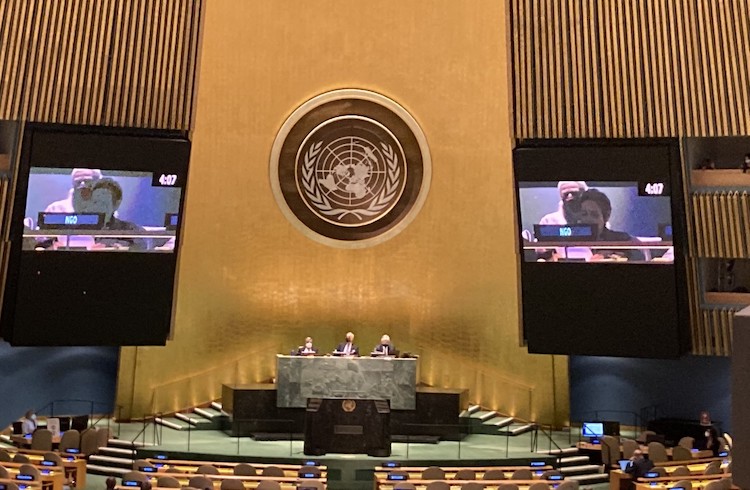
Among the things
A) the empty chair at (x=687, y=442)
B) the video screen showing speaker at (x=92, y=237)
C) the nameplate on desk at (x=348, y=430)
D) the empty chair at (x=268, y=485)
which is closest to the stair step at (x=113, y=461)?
the video screen showing speaker at (x=92, y=237)

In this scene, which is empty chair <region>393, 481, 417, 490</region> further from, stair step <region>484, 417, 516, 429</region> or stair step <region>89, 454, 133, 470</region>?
stair step <region>484, 417, 516, 429</region>

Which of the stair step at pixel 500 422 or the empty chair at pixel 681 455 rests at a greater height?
the stair step at pixel 500 422

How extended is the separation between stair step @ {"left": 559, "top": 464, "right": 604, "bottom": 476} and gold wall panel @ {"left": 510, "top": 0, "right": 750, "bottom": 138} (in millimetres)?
5250

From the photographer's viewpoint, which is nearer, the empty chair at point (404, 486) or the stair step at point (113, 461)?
the empty chair at point (404, 486)

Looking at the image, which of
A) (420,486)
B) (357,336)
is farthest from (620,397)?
(420,486)

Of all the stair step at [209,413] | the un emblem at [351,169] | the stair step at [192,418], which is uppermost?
the un emblem at [351,169]

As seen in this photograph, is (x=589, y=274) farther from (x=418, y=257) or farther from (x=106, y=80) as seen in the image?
(x=106, y=80)

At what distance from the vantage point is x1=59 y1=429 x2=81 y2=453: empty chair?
13.1 m

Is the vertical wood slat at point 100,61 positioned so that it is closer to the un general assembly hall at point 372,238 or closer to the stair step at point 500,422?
the un general assembly hall at point 372,238

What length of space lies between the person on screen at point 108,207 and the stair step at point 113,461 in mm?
3211

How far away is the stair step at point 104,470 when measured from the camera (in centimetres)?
1283

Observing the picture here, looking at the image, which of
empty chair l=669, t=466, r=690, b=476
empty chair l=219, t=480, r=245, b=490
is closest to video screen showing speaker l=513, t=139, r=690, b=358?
empty chair l=669, t=466, r=690, b=476

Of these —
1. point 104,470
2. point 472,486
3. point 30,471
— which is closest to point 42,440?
point 104,470

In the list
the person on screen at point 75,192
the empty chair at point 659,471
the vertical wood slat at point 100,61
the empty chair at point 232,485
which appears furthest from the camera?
the vertical wood slat at point 100,61
